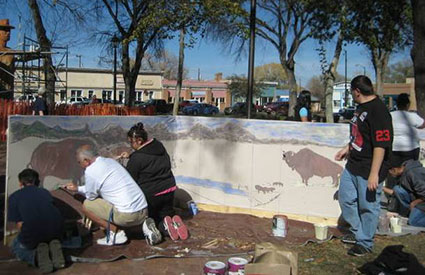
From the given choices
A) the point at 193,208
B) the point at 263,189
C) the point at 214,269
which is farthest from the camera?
the point at 193,208

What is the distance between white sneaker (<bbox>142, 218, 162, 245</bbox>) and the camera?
15.2ft

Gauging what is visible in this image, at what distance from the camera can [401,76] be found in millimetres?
96938

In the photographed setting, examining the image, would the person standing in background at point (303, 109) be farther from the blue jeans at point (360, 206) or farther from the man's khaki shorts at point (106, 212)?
the man's khaki shorts at point (106, 212)

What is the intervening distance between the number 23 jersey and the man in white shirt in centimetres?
224

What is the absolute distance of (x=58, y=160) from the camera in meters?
5.17

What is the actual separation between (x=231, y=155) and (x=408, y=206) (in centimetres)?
240

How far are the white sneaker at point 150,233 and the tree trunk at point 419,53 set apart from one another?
6312 mm

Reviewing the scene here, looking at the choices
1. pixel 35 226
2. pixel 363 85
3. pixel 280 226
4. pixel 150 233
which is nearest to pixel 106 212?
pixel 150 233

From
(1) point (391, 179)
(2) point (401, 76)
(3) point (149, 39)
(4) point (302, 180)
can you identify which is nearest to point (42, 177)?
(4) point (302, 180)

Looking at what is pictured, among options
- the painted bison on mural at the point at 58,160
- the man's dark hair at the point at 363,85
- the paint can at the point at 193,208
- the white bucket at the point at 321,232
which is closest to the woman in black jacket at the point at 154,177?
the painted bison on mural at the point at 58,160

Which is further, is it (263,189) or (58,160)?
(263,189)

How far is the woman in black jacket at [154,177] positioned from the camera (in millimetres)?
4984

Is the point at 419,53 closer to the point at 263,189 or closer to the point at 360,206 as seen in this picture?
the point at 263,189

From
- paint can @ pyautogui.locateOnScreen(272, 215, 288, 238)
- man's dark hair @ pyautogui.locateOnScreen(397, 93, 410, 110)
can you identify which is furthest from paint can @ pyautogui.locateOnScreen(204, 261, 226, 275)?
man's dark hair @ pyautogui.locateOnScreen(397, 93, 410, 110)
